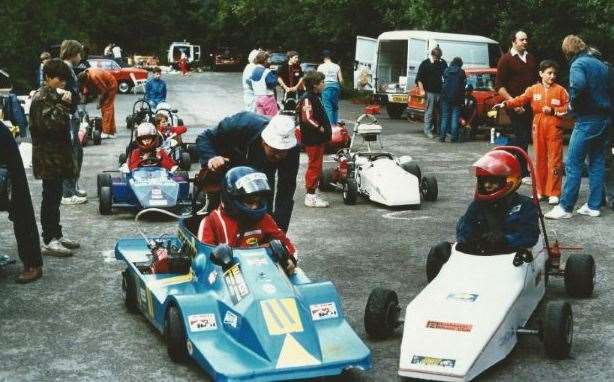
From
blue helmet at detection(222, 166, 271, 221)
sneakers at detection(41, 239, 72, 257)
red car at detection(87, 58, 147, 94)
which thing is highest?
blue helmet at detection(222, 166, 271, 221)

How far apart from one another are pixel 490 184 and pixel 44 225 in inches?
185

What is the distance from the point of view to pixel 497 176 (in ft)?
25.4

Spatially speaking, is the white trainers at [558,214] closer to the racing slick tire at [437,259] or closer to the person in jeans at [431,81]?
the racing slick tire at [437,259]

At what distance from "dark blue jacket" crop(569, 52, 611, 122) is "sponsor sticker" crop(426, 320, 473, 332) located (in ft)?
20.0

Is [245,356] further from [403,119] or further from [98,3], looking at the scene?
Result: [98,3]

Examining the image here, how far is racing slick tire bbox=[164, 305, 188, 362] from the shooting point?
6723 mm

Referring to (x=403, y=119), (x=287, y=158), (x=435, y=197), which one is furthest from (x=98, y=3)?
(x=287, y=158)

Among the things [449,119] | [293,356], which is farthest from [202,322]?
[449,119]

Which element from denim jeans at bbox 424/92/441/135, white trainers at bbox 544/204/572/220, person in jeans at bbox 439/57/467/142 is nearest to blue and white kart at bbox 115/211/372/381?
white trainers at bbox 544/204/572/220

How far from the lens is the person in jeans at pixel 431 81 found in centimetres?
2197

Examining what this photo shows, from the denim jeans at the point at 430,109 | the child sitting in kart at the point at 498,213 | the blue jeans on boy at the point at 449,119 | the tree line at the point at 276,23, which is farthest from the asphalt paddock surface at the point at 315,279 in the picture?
the tree line at the point at 276,23

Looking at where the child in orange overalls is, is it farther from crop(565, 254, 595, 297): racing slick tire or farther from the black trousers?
the black trousers

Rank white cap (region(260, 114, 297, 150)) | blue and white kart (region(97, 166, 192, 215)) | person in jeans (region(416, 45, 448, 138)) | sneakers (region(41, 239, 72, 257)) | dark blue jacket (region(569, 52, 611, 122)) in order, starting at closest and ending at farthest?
white cap (region(260, 114, 297, 150)), sneakers (region(41, 239, 72, 257)), dark blue jacket (region(569, 52, 611, 122)), blue and white kart (region(97, 166, 192, 215)), person in jeans (region(416, 45, 448, 138))

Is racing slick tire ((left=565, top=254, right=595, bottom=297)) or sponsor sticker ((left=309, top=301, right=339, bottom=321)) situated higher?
sponsor sticker ((left=309, top=301, right=339, bottom=321))
